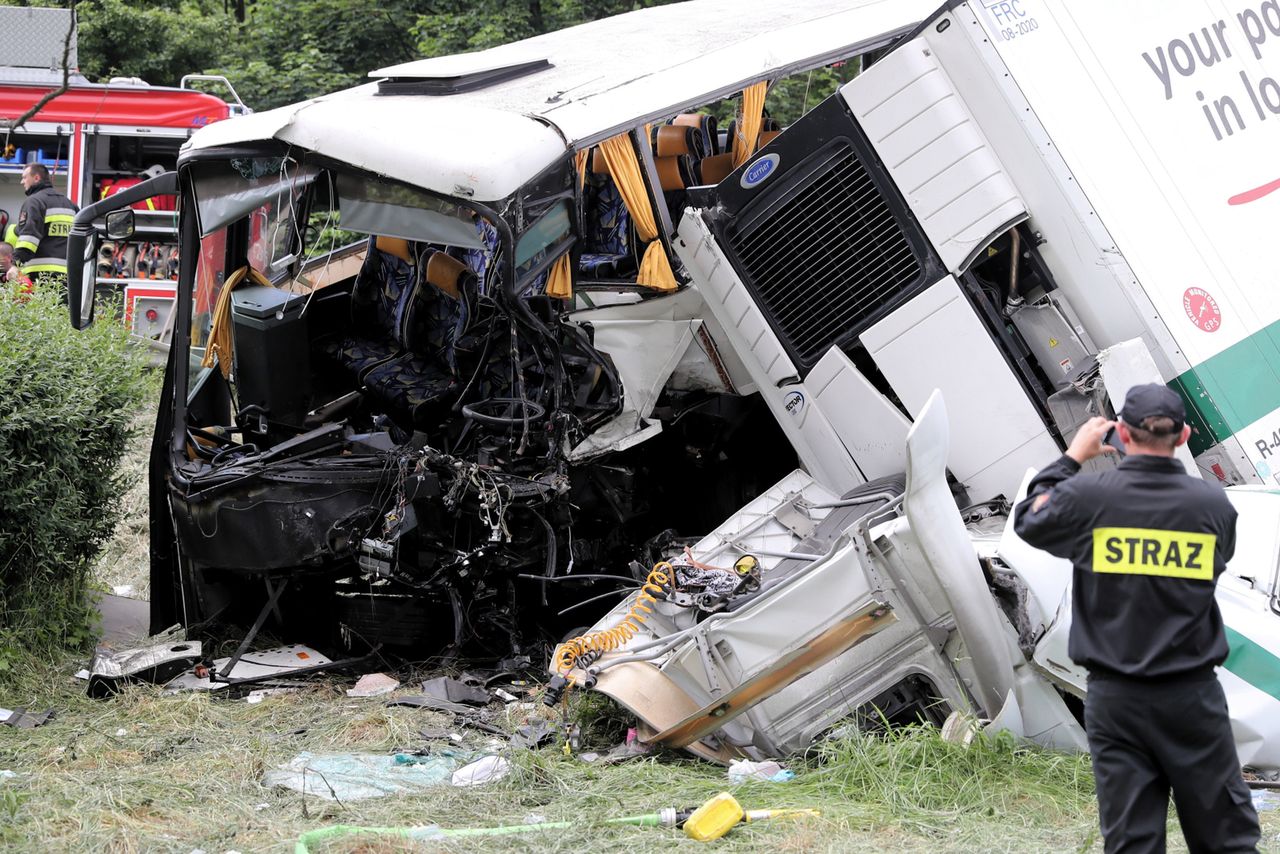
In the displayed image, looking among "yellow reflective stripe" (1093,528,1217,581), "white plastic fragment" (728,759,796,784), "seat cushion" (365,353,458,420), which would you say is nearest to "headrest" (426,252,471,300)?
"seat cushion" (365,353,458,420)

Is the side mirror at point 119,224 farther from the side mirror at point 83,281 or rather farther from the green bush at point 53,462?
the green bush at point 53,462

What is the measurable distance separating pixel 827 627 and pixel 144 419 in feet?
22.8

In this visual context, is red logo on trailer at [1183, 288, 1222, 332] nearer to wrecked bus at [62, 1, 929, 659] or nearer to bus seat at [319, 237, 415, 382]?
wrecked bus at [62, 1, 929, 659]

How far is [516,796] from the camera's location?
4.43 metres

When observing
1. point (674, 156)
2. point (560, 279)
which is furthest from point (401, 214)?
point (674, 156)

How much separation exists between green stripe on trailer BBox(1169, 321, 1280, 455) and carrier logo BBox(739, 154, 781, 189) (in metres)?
1.80

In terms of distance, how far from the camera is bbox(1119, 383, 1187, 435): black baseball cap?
3.24m

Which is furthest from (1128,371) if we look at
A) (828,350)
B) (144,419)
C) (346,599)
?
(144,419)

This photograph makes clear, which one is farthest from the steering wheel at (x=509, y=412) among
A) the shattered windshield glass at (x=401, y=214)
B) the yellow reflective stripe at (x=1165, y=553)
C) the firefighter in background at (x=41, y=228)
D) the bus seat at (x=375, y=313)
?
the firefighter in background at (x=41, y=228)

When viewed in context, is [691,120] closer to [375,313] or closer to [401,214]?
[375,313]

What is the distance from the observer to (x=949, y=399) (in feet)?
17.6

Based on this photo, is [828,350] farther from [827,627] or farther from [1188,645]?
[1188,645]

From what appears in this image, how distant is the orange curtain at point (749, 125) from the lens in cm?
645

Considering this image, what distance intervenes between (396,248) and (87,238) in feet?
4.60
